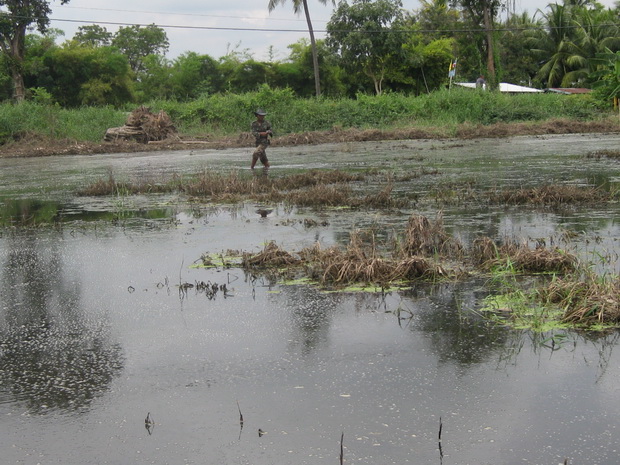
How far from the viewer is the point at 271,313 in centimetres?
667

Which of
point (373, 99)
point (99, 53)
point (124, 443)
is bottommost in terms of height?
point (124, 443)

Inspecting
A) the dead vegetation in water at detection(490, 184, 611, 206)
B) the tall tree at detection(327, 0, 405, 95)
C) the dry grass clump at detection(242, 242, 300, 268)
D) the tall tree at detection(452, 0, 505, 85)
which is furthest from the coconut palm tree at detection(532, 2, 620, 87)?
the dry grass clump at detection(242, 242, 300, 268)

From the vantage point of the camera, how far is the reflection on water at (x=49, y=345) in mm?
5000

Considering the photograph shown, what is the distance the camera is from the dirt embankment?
3572 centimetres

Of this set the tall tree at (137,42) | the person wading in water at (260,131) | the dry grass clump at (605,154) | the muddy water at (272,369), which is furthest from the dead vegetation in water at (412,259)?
the tall tree at (137,42)

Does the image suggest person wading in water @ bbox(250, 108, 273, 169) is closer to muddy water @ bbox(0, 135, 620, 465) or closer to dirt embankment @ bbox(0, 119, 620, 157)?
muddy water @ bbox(0, 135, 620, 465)

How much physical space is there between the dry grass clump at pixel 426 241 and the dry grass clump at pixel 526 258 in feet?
1.35

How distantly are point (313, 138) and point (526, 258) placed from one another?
30.5 m

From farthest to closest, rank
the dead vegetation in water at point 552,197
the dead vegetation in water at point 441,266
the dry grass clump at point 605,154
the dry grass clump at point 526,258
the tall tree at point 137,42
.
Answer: the tall tree at point 137,42 → the dry grass clump at point 605,154 → the dead vegetation in water at point 552,197 → the dry grass clump at point 526,258 → the dead vegetation in water at point 441,266

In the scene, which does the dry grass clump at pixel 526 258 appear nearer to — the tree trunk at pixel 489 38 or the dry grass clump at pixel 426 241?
the dry grass clump at pixel 426 241

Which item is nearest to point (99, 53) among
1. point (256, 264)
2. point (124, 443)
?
point (256, 264)

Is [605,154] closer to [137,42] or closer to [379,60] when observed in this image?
[379,60]

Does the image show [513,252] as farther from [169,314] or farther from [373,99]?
[373,99]

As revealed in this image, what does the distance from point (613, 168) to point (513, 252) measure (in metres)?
11.2
